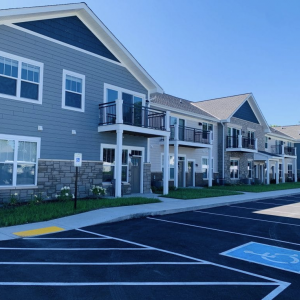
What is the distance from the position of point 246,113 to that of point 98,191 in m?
20.8

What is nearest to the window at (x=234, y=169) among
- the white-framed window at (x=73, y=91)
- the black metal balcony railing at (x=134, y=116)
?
the black metal balcony railing at (x=134, y=116)

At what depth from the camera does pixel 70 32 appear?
46.2 feet

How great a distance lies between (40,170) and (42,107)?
2.68 meters

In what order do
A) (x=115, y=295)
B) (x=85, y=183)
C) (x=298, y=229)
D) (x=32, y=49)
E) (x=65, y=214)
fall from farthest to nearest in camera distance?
(x=85, y=183) < (x=32, y=49) < (x=65, y=214) < (x=298, y=229) < (x=115, y=295)

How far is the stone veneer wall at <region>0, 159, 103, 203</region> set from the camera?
1220cm

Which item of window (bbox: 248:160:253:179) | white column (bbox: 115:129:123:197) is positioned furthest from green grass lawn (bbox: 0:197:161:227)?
window (bbox: 248:160:253:179)

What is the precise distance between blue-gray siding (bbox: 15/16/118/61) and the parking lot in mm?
9027

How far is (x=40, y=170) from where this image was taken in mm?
12742

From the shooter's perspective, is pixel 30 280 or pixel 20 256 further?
pixel 20 256

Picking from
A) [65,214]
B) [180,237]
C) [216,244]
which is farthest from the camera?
[65,214]

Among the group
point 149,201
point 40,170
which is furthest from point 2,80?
point 149,201

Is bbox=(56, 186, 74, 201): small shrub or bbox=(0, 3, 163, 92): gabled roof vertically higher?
bbox=(0, 3, 163, 92): gabled roof

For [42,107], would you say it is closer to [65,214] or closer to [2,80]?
[2,80]

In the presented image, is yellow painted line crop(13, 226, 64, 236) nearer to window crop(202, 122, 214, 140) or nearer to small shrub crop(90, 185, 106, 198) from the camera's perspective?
small shrub crop(90, 185, 106, 198)
